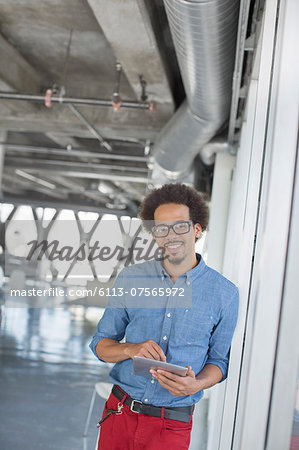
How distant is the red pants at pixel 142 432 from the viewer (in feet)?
5.63

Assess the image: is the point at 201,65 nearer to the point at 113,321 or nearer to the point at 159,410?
the point at 113,321

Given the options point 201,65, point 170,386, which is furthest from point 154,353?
point 201,65

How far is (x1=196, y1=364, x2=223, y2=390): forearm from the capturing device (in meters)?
1.68

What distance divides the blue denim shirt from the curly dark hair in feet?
0.61

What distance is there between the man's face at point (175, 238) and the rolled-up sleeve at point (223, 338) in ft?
0.86

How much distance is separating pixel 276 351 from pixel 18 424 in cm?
334

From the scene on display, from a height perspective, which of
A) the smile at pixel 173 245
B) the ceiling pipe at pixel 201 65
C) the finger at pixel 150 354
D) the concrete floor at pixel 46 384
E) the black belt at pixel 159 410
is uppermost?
the ceiling pipe at pixel 201 65

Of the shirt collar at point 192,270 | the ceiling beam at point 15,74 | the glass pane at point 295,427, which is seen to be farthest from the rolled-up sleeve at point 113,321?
the ceiling beam at point 15,74

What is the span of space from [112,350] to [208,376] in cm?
36

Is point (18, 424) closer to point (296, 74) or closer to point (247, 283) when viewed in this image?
point (247, 283)

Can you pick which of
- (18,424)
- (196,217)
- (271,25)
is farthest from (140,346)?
(18,424)

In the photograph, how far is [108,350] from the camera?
180cm

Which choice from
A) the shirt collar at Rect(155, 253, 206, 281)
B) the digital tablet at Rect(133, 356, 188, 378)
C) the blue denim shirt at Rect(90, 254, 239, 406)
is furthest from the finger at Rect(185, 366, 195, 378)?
the shirt collar at Rect(155, 253, 206, 281)

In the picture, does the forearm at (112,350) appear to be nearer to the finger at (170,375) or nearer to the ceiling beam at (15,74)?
the finger at (170,375)
